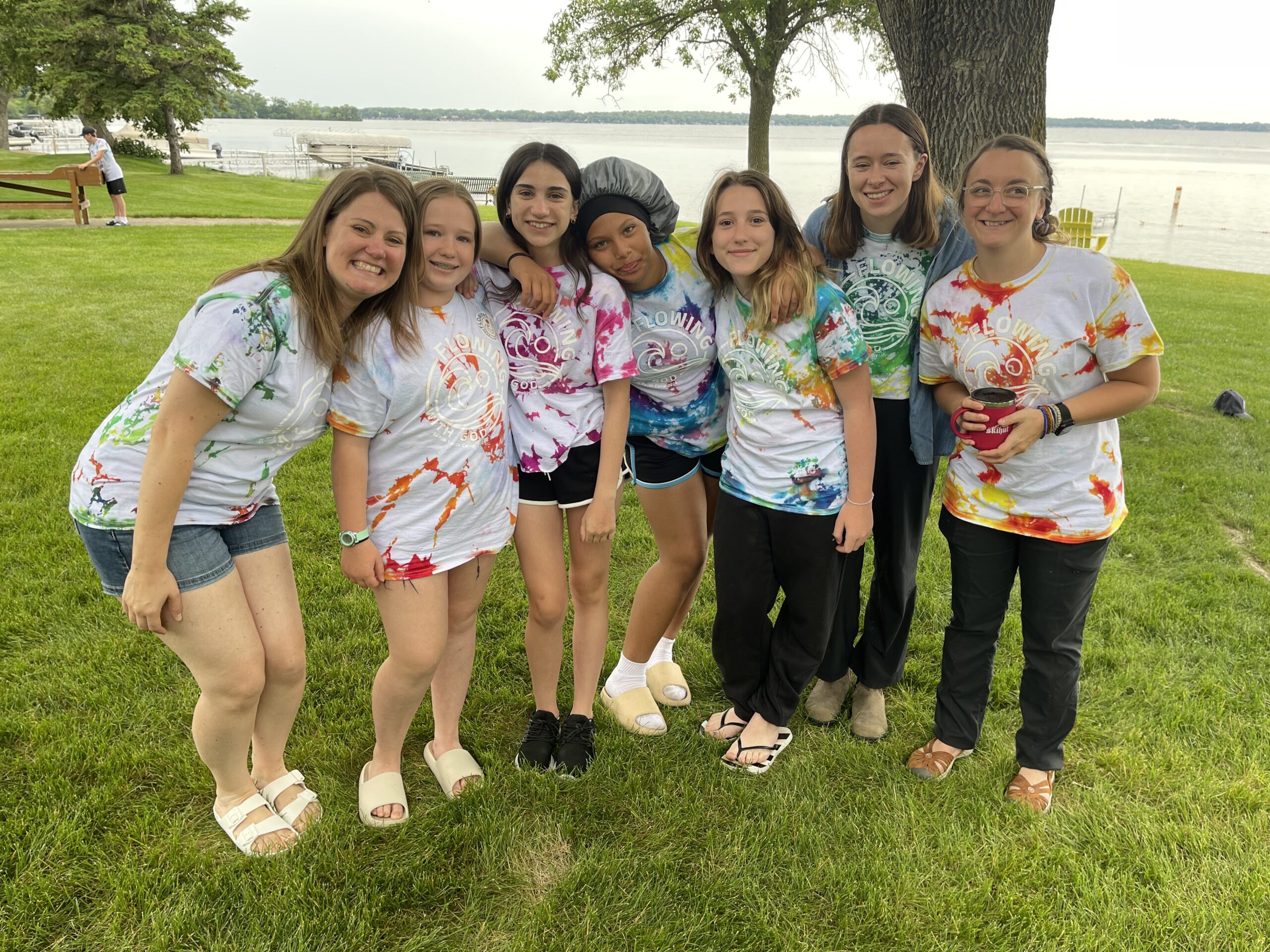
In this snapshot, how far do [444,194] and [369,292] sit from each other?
39cm

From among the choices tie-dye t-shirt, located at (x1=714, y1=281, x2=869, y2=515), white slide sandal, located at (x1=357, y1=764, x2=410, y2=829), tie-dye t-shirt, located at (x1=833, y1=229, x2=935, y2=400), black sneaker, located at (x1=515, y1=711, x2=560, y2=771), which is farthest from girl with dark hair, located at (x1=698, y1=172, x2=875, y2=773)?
white slide sandal, located at (x1=357, y1=764, x2=410, y2=829)

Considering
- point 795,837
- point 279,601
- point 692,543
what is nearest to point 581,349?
point 692,543

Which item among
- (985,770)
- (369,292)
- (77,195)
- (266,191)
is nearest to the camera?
(369,292)

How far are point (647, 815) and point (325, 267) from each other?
1.99m

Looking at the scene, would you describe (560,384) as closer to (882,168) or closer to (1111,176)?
(882,168)

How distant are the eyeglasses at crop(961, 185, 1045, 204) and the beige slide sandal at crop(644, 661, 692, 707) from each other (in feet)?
6.97

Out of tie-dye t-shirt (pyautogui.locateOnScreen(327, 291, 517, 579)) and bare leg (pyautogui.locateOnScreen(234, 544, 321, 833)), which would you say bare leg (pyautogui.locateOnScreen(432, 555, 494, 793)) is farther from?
bare leg (pyautogui.locateOnScreen(234, 544, 321, 833))

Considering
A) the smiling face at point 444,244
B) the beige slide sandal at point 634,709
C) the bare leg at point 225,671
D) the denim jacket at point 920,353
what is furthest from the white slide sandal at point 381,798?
the denim jacket at point 920,353

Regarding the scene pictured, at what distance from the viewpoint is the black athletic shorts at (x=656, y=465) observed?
293 cm

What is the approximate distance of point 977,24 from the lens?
4.53 meters

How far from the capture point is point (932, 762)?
113 inches

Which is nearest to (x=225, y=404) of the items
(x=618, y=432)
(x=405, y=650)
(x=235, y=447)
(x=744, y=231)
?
(x=235, y=447)

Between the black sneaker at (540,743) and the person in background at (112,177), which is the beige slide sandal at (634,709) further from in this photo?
the person in background at (112,177)

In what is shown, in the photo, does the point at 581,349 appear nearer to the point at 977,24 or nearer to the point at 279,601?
the point at 279,601
